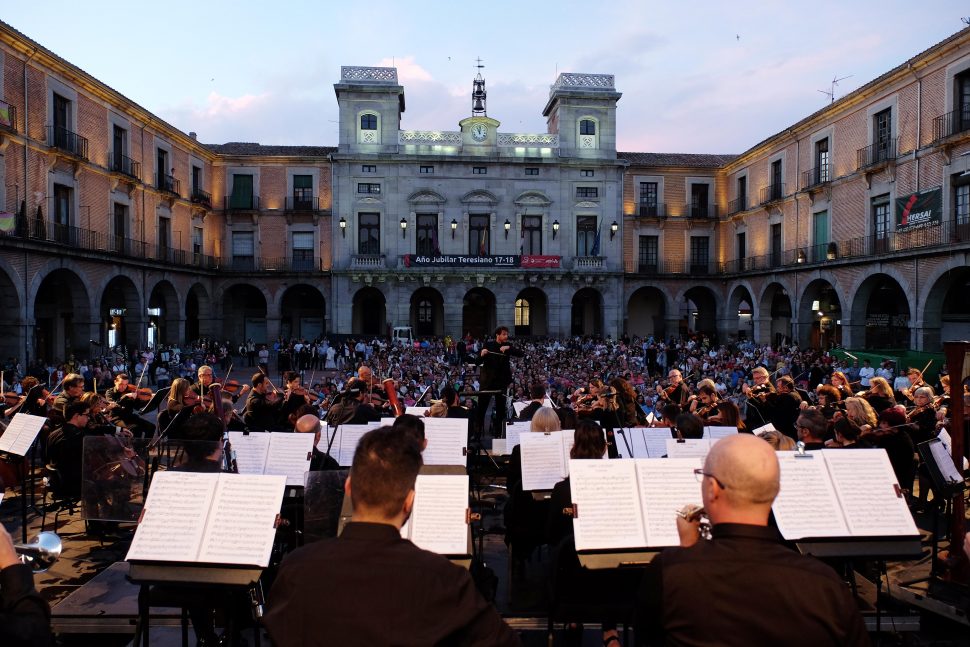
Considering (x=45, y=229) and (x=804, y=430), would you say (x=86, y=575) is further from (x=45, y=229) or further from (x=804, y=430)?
(x=45, y=229)

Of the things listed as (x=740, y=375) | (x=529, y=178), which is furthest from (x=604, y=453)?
(x=529, y=178)

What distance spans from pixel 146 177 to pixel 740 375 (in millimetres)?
26842

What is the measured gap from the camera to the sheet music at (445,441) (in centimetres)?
605

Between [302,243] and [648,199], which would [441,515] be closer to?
[302,243]

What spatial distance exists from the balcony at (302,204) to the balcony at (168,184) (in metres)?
6.07

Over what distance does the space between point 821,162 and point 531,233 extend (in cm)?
1506

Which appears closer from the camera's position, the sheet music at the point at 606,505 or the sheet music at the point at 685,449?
the sheet music at the point at 606,505

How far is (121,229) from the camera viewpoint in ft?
→ 91.2

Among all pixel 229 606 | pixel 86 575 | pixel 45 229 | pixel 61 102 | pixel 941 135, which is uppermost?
pixel 61 102

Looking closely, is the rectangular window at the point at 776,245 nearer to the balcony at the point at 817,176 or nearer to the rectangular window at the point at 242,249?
the balcony at the point at 817,176

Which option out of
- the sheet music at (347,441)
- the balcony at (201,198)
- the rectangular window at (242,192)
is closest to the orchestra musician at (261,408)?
the sheet music at (347,441)

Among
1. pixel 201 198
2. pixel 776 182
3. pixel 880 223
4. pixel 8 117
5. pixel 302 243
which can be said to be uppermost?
pixel 776 182

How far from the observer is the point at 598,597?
13.4ft

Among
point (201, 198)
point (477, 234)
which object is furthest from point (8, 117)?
point (477, 234)
